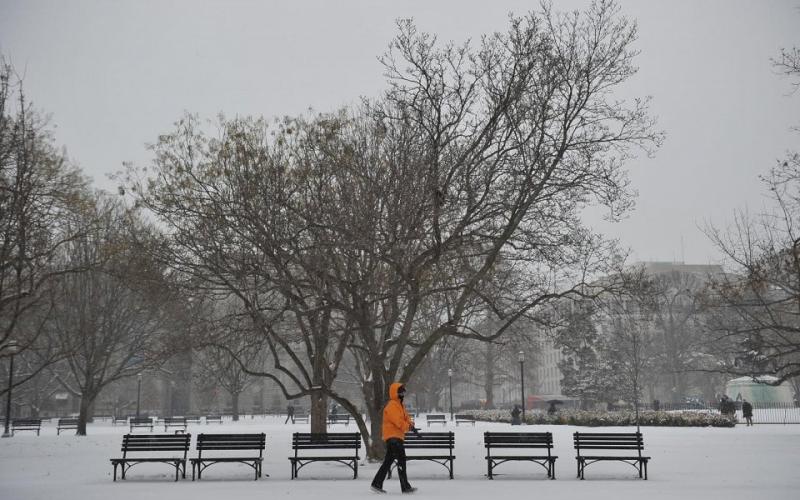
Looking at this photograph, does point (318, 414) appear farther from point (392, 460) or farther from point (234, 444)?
point (392, 460)

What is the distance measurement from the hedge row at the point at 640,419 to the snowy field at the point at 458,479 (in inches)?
377

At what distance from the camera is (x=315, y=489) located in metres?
12.9

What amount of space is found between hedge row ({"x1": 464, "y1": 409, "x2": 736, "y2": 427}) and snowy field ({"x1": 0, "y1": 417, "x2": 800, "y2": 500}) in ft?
31.4

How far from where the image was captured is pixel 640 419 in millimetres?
33375

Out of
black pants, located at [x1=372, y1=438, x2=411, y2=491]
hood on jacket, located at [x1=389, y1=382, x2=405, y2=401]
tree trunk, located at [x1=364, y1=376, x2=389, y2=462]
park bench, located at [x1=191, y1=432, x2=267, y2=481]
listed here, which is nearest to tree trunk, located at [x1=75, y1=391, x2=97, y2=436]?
park bench, located at [x1=191, y1=432, x2=267, y2=481]

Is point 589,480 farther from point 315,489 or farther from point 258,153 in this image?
point 258,153

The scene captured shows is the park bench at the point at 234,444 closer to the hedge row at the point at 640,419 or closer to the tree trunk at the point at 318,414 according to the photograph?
the tree trunk at the point at 318,414

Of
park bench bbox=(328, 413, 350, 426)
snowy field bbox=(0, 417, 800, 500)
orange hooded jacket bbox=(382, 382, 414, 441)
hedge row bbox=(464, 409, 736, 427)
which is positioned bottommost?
park bench bbox=(328, 413, 350, 426)

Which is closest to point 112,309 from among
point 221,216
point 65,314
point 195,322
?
point 65,314

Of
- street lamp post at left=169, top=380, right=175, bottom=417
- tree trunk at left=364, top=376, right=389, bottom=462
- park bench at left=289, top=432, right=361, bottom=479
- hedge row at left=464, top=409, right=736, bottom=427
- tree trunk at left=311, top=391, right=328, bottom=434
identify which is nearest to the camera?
park bench at left=289, top=432, right=361, bottom=479

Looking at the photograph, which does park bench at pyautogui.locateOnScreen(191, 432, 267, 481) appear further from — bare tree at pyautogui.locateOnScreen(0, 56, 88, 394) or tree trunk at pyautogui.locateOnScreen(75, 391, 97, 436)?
tree trunk at pyautogui.locateOnScreen(75, 391, 97, 436)

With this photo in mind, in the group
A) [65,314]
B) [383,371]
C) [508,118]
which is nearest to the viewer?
[508,118]

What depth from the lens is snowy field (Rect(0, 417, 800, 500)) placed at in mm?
12078

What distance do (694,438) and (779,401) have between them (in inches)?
980
